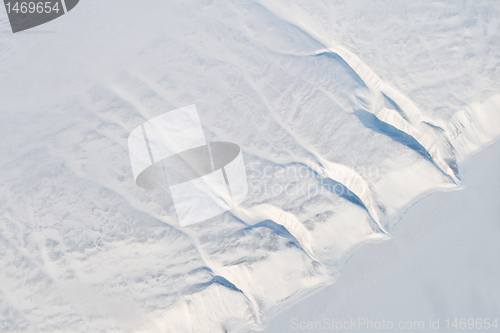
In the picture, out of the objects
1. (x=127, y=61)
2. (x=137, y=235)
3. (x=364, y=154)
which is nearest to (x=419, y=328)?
(x=364, y=154)

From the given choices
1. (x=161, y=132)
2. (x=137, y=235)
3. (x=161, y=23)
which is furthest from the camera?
(x=161, y=23)

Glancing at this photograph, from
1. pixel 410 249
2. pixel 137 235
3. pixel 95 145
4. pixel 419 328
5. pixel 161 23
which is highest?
pixel 161 23

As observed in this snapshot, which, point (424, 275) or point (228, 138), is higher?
point (228, 138)

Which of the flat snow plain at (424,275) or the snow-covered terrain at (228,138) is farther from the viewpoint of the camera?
the flat snow plain at (424,275)

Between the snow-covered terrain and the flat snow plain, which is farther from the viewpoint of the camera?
the flat snow plain

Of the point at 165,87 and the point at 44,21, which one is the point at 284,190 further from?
the point at 44,21

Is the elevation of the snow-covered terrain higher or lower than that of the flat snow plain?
higher

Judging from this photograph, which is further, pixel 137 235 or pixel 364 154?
pixel 364 154

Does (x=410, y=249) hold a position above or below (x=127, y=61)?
below
